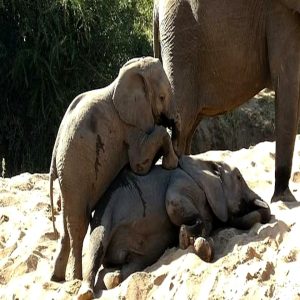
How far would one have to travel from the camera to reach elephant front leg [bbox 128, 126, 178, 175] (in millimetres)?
4352

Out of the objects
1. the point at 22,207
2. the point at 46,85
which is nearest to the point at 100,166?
the point at 22,207

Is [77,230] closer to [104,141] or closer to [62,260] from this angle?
[62,260]

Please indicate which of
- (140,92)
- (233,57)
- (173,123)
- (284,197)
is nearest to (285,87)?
(233,57)

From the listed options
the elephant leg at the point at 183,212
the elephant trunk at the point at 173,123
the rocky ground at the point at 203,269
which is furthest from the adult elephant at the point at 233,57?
the elephant leg at the point at 183,212

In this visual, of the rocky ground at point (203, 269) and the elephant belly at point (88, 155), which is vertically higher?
the elephant belly at point (88, 155)

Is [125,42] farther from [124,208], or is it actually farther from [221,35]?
[124,208]

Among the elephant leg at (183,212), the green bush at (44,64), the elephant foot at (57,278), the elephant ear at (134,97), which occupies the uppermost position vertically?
the elephant ear at (134,97)

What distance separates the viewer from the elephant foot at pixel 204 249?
4.12m

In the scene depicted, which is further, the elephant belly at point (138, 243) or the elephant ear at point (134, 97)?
the elephant ear at point (134, 97)

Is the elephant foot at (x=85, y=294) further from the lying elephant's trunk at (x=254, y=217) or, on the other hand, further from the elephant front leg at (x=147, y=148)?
the lying elephant's trunk at (x=254, y=217)

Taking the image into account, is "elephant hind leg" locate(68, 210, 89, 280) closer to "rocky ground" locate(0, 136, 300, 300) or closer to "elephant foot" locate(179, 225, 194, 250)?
"rocky ground" locate(0, 136, 300, 300)

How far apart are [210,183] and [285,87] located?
923 mm

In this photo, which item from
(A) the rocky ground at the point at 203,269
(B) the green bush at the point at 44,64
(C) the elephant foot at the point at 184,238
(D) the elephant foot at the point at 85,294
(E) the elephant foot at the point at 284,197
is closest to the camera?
(A) the rocky ground at the point at 203,269

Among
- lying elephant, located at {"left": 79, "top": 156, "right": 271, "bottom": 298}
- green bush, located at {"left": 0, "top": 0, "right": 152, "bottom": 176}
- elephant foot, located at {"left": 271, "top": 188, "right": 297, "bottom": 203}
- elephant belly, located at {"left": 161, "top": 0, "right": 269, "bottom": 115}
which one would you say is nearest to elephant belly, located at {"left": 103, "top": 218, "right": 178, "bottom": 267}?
A: lying elephant, located at {"left": 79, "top": 156, "right": 271, "bottom": 298}
